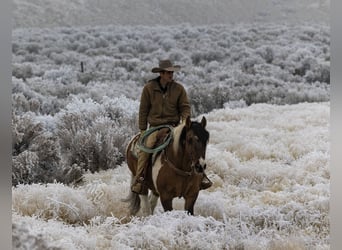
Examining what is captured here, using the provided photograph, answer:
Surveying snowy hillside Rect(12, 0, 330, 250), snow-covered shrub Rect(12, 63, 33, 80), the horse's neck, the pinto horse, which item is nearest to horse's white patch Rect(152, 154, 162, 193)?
the pinto horse

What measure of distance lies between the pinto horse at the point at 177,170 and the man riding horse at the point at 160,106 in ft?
0.22

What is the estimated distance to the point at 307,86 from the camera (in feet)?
15.4

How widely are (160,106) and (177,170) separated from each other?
513 mm

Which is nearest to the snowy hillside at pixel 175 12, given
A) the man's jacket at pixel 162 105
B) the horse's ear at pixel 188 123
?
the man's jacket at pixel 162 105

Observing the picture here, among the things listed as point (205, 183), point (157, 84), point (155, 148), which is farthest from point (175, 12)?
point (205, 183)

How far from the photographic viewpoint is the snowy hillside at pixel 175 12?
4.60 m

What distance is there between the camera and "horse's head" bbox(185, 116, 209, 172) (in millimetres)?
4113

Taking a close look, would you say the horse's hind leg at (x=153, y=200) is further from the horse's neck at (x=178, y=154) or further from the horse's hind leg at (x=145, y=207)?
the horse's neck at (x=178, y=154)

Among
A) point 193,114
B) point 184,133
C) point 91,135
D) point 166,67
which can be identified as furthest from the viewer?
point 91,135

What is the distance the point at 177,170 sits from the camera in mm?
4285

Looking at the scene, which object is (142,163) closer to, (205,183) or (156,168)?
(156,168)

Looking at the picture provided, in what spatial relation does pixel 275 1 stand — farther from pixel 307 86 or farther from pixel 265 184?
pixel 265 184

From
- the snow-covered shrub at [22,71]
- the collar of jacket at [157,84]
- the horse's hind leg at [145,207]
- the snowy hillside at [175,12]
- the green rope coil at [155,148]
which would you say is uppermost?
the snowy hillside at [175,12]

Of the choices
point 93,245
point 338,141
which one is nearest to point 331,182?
point 338,141
